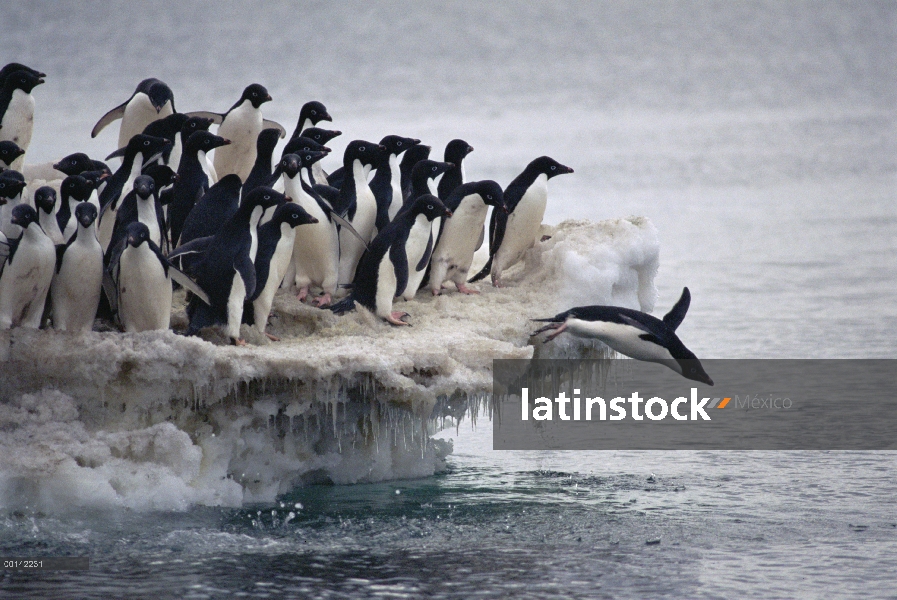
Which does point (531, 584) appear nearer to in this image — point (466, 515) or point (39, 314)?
point (466, 515)

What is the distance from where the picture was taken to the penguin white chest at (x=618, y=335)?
277 inches

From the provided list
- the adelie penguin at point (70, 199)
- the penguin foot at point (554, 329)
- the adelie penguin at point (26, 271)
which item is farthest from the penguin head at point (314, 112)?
the adelie penguin at point (26, 271)

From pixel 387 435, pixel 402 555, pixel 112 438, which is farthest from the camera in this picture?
pixel 387 435

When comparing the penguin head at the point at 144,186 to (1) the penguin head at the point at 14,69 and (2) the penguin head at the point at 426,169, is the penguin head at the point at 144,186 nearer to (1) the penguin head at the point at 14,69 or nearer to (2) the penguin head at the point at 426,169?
(2) the penguin head at the point at 426,169

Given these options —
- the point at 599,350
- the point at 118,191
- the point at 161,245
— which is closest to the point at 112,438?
the point at 161,245

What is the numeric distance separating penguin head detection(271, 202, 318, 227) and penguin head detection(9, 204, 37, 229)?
127 centimetres

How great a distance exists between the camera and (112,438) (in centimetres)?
604

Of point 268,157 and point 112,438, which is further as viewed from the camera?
point 268,157

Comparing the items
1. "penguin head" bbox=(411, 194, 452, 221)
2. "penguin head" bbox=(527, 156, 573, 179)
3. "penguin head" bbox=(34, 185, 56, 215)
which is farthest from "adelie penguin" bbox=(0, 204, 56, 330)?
"penguin head" bbox=(527, 156, 573, 179)

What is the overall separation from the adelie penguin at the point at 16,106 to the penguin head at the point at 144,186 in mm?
2309

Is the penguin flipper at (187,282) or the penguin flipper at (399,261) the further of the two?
the penguin flipper at (399,261)

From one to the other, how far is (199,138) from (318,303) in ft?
3.92

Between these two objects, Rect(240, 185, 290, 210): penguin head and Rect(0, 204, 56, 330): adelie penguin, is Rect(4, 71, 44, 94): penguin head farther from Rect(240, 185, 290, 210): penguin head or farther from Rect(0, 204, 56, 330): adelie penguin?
Rect(240, 185, 290, 210): penguin head

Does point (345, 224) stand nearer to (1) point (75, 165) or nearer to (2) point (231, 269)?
(2) point (231, 269)
